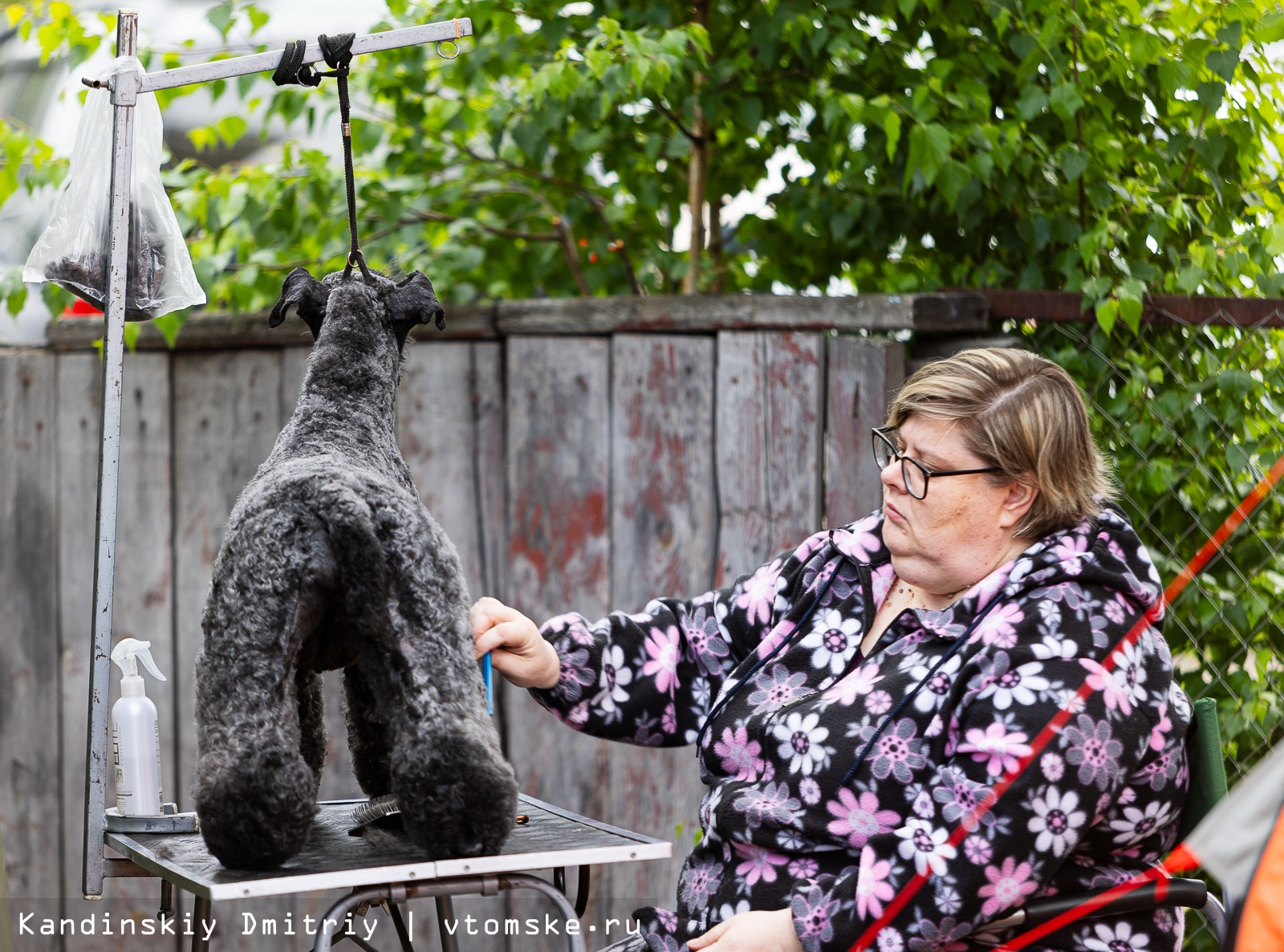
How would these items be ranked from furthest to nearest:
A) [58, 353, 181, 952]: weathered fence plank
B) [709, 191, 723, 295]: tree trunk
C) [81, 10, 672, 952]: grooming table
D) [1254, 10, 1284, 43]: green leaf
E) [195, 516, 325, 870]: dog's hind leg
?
[709, 191, 723, 295]: tree trunk, [58, 353, 181, 952]: weathered fence plank, [1254, 10, 1284, 43]: green leaf, [81, 10, 672, 952]: grooming table, [195, 516, 325, 870]: dog's hind leg

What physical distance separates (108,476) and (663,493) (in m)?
1.15

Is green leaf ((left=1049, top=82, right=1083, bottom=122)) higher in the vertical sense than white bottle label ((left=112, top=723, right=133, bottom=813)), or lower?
higher

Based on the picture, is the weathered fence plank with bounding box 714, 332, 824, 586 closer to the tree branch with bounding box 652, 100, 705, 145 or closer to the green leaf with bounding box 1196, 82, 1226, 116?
the tree branch with bounding box 652, 100, 705, 145

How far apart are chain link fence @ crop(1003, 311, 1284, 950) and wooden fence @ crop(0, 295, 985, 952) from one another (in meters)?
0.33

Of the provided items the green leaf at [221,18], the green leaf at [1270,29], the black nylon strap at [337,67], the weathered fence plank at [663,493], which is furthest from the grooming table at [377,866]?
the green leaf at [1270,29]

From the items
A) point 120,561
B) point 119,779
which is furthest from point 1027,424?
point 120,561

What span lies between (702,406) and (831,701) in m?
0.97

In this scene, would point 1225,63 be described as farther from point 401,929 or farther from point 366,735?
point 401,929

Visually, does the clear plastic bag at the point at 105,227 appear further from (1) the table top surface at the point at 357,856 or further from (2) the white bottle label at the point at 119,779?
(1) the table top surface at the point at 357,856

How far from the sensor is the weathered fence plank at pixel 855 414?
232 cm

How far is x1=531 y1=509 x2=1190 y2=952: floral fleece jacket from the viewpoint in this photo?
4.27 feet

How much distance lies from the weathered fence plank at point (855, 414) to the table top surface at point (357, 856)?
3.28ft

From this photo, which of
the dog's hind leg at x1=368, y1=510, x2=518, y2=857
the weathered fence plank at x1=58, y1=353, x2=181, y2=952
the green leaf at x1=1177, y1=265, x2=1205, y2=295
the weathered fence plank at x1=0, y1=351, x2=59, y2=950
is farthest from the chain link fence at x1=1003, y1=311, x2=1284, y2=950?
the weathered fence plank at x1=0, y1=351, x2=59, y2=950

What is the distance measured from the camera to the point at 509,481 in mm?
2432
